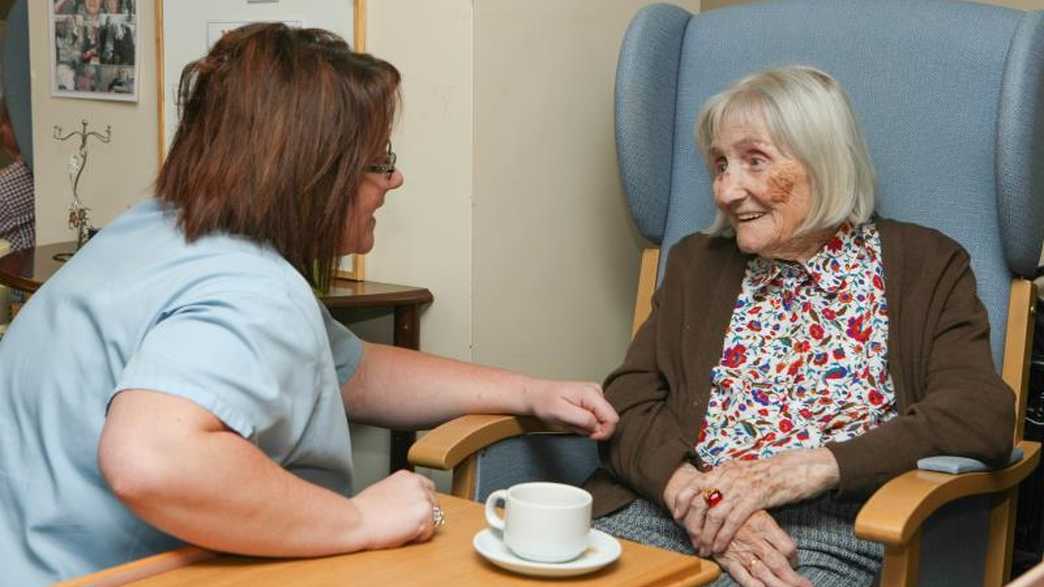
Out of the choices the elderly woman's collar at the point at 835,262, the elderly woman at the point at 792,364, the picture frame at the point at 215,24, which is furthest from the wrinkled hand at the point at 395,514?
the picture frame at the point at 215,24

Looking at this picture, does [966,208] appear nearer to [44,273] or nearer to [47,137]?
[44,273]

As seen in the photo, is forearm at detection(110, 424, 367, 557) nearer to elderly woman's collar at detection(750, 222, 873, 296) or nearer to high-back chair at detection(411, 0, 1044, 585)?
high-back chair at detection(411, 0, 1044, 585)

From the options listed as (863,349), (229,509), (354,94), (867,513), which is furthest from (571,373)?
(229,509)

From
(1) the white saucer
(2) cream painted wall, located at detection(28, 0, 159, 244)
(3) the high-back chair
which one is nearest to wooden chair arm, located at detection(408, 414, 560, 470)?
(3) the high-back chair

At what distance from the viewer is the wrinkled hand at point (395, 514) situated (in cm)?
126

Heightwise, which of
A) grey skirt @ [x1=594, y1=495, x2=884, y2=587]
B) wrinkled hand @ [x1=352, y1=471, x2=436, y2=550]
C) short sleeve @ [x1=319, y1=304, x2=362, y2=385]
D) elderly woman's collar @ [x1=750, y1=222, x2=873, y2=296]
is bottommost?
grey skirt @ [x1=594, y1=495, x2=884, y2=587]

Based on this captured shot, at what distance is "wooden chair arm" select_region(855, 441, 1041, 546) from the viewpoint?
57.8 inches

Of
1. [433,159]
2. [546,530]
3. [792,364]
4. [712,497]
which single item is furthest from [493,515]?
[433,159]

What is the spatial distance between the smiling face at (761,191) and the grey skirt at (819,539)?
0.39 metres

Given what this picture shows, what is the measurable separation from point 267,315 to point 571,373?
1444 millimetres

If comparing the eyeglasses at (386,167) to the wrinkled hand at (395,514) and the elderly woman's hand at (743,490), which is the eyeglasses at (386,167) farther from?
the elderly woman's hand at (743,490)

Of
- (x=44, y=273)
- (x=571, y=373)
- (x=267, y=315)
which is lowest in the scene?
(x=571, y=373)

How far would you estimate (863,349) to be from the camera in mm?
Result: 1938

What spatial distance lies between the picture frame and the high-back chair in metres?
0.57
